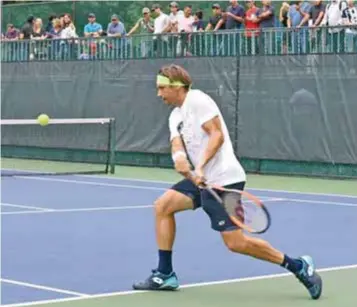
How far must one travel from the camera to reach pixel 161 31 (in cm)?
2044

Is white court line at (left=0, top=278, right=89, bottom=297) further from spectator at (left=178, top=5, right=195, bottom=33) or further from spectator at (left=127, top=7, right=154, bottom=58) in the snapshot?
spectator at (left=178, top=5, right=195, bottom=33)

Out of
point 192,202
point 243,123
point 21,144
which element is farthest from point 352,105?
point 192,202

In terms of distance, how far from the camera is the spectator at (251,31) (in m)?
18.6

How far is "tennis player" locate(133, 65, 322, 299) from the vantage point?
7246 millimetres

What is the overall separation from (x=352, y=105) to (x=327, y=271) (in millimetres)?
9065

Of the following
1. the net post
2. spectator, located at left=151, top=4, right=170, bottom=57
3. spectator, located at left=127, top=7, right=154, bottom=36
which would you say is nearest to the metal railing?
spectator, located at left=151, top=4, right=170, bottom=57

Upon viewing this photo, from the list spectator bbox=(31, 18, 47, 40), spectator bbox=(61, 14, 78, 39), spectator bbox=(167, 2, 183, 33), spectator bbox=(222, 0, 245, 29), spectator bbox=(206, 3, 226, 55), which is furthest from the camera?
spectator bbox=(31, 18, 47, 40)

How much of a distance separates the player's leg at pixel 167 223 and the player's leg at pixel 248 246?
0.73 feet

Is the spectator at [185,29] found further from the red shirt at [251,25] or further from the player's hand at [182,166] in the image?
the player's hand at [182,166]

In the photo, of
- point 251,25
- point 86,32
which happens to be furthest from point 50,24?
point 251,25

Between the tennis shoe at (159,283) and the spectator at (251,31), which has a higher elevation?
the spectator at (251,31)

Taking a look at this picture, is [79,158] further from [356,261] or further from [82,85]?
[356,261]

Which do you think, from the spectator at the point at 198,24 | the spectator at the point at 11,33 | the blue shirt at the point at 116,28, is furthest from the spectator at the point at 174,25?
the spectator at the point at 11,33

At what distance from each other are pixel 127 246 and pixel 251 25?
32.5 ft
